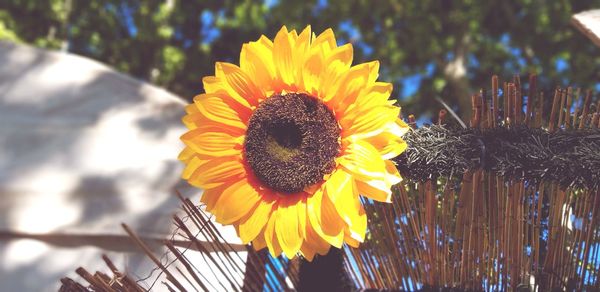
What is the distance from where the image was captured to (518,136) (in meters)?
1.02

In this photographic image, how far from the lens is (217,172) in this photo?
1.05m

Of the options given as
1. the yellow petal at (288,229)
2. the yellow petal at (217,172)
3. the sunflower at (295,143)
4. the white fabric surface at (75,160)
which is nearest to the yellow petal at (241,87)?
the sunflower at (295,143)

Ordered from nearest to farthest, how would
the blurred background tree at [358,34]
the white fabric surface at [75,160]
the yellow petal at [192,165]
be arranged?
the yellow petal at [192,165], the white fabric surface at [75,160], the blurred background tree at [358,34]

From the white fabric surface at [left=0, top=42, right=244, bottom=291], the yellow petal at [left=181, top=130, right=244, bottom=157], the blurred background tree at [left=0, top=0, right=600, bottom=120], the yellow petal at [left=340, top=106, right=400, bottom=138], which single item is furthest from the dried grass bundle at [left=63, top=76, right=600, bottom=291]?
the blurred background tree at [left=0, top=0, right=600, bottom=120]

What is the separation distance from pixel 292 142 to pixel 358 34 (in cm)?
764

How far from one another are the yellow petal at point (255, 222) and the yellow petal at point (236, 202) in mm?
12

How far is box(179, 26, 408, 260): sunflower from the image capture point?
3.25 ft

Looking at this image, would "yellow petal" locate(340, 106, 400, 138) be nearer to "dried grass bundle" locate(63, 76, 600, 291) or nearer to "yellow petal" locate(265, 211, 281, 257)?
"dried grass bundle" locate(63, 76, 600, 291)

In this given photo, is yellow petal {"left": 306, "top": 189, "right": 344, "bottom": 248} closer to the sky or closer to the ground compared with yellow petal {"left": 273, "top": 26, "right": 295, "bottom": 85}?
closer to the ground

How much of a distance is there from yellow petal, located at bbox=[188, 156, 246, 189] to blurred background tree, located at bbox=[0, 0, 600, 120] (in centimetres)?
631

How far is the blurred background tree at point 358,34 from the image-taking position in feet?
26.8

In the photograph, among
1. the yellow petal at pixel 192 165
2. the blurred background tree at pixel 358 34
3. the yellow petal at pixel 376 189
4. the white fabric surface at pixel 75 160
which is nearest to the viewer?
the yellow petal at pixel 376 189

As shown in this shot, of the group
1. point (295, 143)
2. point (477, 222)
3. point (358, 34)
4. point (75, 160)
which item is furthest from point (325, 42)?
point (358, 34)

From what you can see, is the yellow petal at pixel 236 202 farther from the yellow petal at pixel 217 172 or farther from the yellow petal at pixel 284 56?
the yellow petal at pixel 284 56
